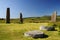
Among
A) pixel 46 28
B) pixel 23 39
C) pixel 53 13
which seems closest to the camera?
pixel 23 39

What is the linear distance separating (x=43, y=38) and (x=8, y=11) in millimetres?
17077

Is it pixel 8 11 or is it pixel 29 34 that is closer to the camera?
pixel 29 34

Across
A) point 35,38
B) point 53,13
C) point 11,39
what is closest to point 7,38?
point 11,39

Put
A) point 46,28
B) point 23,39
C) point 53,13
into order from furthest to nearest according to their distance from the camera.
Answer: point 53,13
point 46,28
point 23,39

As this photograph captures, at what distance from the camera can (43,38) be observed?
13.3m

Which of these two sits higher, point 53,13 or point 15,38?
point 53,13

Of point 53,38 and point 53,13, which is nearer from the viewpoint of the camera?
point 53,38

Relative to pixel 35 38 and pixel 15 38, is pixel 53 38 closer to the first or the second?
pixel 35 38

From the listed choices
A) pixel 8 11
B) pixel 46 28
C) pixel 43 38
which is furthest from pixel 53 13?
pixel 43 38

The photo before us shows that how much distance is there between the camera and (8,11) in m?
29.3

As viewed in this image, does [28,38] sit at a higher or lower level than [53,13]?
lower

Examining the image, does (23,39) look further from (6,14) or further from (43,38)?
(6,14)

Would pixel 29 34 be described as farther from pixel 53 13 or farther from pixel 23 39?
pixel 53 13

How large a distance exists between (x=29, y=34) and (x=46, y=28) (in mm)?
3639
